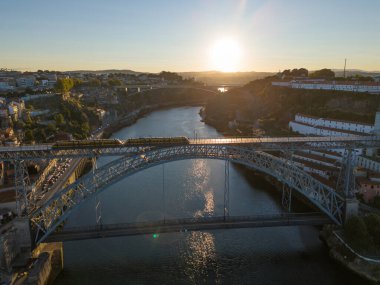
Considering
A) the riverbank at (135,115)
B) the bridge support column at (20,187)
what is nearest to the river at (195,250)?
the bridge support column at (20,187)

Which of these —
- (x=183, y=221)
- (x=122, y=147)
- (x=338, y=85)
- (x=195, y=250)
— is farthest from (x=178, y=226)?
(x=338, y=85)

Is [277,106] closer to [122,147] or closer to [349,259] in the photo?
[349,259]

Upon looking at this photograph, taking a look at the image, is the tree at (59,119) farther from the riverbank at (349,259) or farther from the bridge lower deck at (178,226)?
the riverbank at (349,259)

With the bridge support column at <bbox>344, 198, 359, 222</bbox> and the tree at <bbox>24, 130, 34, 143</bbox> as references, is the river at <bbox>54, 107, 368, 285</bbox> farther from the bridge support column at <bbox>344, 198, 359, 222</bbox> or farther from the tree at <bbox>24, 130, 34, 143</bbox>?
the tree at <bbox>24, 130, 34, 143</bbox>

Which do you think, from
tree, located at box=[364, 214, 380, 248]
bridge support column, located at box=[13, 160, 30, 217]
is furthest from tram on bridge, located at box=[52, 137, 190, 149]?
tree, located at box=[364, 214, 380, 248]

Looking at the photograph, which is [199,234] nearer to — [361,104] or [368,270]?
[368,270]
